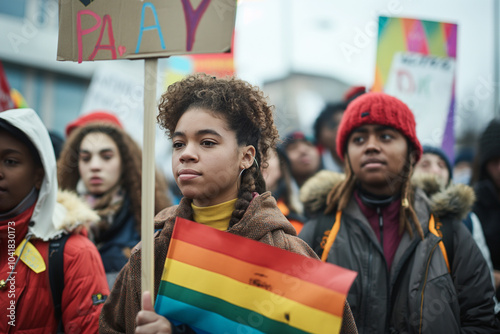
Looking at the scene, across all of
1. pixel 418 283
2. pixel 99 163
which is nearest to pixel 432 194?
pixel 418 283

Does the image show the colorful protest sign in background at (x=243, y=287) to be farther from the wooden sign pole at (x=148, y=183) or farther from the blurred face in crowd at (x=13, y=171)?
the blurred face in crowd at (x=13, y=171)

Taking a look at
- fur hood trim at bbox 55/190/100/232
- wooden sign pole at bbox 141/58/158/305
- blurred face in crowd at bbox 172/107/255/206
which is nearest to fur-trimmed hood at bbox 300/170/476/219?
blurred face in crowd at bbox 172/107/255/206

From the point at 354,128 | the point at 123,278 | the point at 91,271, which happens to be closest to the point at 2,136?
the point at 91,271

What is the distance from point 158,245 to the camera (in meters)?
1.85

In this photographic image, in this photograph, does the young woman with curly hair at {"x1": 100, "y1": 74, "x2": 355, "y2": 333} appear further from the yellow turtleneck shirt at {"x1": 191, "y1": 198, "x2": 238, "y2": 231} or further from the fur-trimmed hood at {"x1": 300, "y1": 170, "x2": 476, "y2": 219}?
the fur-trimmed hood at {"x1": 300, "y1": 170, "x2": 476, "y2": 219}

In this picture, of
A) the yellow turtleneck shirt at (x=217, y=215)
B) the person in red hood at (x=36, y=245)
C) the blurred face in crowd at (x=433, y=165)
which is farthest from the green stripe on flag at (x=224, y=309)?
the blurred face in crowd at (x=433, y=165)

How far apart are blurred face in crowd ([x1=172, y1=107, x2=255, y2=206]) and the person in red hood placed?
735 millimetres

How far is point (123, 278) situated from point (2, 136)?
101 centimetres

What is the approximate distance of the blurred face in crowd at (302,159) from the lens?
505 cm

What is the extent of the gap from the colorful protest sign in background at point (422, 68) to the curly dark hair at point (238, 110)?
244 centimetres

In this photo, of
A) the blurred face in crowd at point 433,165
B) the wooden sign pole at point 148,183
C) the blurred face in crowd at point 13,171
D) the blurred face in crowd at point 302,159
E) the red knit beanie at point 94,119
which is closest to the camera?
the wooden sign pole at point 148,183

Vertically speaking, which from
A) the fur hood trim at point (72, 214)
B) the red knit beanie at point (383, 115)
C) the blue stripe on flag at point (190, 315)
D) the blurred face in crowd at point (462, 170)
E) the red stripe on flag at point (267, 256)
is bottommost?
the blurred face in crowd at point (462, 170)

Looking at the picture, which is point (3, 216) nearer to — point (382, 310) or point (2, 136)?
point (2, 136)

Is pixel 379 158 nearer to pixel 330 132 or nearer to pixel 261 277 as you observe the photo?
pixel 261 277
